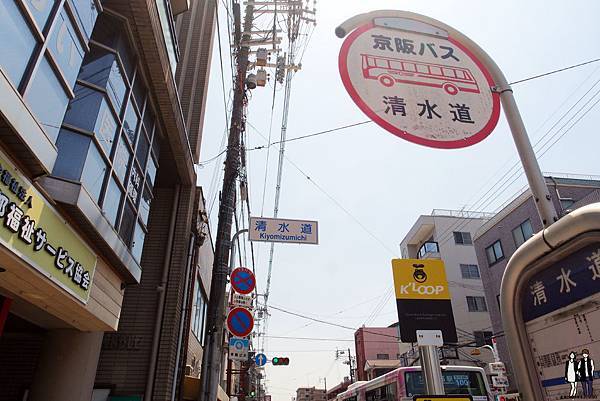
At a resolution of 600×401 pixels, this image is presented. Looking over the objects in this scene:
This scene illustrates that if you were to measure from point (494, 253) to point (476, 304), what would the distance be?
33.3ft

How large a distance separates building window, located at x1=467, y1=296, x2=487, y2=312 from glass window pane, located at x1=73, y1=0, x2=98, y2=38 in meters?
35.1

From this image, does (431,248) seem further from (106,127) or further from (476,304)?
(106,127)

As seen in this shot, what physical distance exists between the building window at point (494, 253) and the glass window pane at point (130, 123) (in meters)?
24.0

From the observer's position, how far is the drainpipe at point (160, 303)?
8641mm

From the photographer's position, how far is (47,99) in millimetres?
4738

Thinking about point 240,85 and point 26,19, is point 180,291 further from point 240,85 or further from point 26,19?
point 26,19

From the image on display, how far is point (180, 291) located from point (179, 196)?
2537mm

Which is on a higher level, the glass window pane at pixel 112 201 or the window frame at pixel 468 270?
the window frame at pixel 468 270

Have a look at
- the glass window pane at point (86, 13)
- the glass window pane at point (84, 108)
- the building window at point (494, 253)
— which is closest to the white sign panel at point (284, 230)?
the glass window pane at point (84, 108)

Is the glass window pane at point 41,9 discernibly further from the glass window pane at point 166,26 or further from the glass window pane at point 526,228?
the glass window pane at point 526,228

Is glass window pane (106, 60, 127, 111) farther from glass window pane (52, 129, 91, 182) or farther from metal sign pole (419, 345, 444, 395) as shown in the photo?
metal sign pole (419, 345, 444, 395)

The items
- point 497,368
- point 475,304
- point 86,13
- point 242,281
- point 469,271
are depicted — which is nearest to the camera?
point 86,13

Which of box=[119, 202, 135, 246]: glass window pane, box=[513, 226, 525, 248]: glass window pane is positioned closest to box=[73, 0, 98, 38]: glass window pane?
box=[119, 202, 135, 246]: glass window pane

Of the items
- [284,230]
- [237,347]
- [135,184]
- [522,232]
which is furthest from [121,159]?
[522,232]
